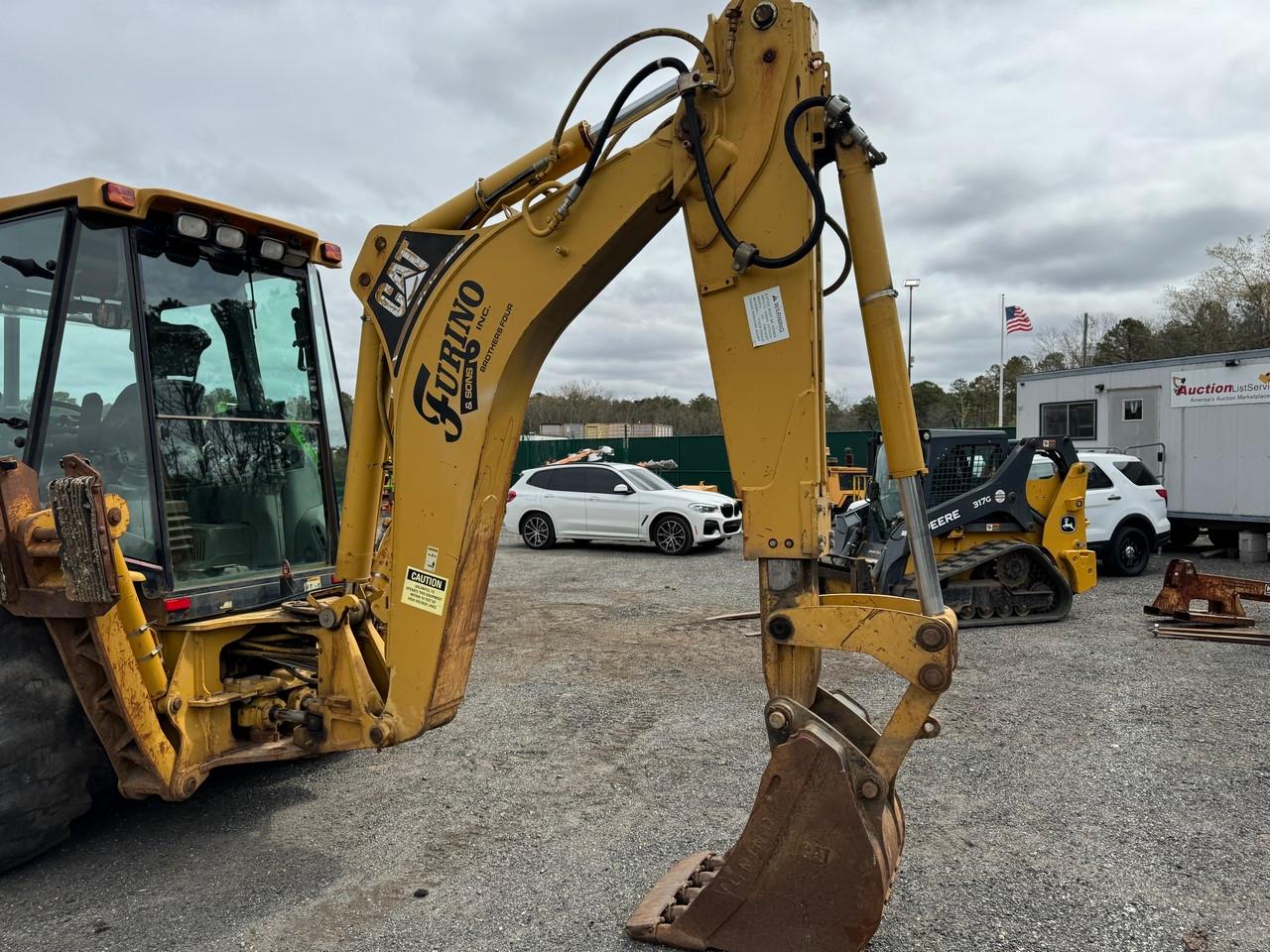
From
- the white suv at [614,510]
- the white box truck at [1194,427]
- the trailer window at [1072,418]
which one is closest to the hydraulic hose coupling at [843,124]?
the white suv at [614,510]

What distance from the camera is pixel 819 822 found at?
266 centimetres

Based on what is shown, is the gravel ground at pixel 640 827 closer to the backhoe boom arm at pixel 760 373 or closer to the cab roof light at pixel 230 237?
the backhoe boom arm at pixel 760 373

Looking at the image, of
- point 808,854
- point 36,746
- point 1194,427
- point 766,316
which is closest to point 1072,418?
point 1194,427

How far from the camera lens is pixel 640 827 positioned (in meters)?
4.08

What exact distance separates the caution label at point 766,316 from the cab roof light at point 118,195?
2.80 m

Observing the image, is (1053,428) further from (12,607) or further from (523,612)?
(12,607)

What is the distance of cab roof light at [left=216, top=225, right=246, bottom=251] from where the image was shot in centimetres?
412

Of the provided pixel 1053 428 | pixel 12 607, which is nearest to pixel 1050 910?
pixel 12 607

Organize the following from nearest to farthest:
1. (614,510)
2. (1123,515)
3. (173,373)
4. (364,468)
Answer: (364,468), (173,373), (1123,515), (614,510)

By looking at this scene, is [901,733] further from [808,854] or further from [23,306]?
[23,306]

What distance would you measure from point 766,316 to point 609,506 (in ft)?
40.1

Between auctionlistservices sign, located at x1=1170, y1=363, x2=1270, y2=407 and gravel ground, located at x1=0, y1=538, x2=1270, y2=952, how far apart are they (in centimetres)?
786

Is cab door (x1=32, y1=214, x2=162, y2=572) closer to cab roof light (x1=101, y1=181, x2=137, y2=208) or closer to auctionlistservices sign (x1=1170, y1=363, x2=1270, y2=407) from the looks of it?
cab roof light (x1=101, y1=181, x2=137, y2=208)

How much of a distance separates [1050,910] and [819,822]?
144cm
